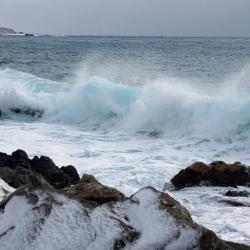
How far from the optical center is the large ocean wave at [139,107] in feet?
54.1

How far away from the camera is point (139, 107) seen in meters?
19.3

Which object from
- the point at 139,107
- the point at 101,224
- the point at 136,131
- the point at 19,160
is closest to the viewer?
the point at 101,224

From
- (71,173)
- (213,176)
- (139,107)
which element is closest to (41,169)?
(71,173)

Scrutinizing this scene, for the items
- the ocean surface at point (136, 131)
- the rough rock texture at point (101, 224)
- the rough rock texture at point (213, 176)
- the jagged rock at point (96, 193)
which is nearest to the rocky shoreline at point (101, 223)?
the rough rock texture at point (101, 224)

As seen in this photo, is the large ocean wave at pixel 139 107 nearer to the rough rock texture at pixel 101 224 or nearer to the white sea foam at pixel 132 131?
the white sea foam at pixel 132 131

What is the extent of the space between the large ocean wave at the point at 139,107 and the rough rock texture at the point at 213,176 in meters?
5.54

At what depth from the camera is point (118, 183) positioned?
32.8ft

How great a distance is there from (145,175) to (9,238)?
6.40 m

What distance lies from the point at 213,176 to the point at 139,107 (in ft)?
31.8

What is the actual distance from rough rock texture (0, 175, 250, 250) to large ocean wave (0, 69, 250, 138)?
1116 cm

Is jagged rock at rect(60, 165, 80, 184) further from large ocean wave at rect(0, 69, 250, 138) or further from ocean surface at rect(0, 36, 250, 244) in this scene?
large ocean wave at rect(0, 69, 250, 138)

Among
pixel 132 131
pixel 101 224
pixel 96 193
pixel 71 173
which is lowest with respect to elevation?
pixel 132 131

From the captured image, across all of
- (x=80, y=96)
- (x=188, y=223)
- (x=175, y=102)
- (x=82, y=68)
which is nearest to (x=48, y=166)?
(x=188, y=223)

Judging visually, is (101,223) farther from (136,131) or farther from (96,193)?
(136,131)
